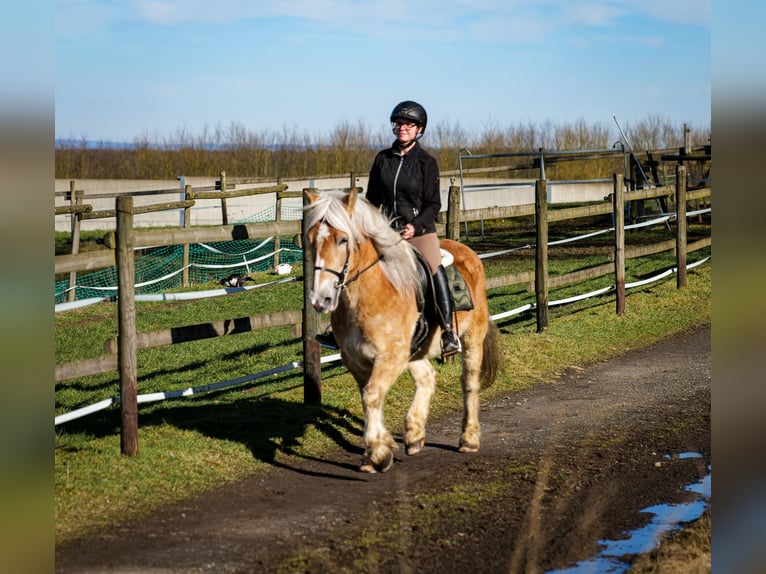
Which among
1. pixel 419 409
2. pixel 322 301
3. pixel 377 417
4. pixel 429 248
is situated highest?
pixel 429 248

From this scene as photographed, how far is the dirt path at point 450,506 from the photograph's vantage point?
15.2 feet

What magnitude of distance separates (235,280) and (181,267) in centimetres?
217

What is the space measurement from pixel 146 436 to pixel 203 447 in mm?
553

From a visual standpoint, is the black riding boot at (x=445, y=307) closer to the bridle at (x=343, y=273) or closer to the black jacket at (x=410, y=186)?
the black jacket at (x=410, y=186)

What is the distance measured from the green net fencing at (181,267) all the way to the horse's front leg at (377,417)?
11.2 m

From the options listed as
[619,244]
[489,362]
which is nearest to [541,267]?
[619,244]

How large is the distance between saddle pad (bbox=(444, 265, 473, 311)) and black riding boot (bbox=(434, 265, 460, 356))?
91mm

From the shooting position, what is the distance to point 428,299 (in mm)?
6621

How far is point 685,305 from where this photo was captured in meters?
13.4

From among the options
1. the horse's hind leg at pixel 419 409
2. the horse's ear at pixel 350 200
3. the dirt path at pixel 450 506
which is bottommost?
the dirt path at pixel 450 506

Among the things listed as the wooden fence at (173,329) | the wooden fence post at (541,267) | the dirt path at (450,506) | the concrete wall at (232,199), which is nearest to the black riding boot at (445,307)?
the dirt path at (450,506)

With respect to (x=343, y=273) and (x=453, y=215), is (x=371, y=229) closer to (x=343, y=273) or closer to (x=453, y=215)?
(x=343, y=273)
